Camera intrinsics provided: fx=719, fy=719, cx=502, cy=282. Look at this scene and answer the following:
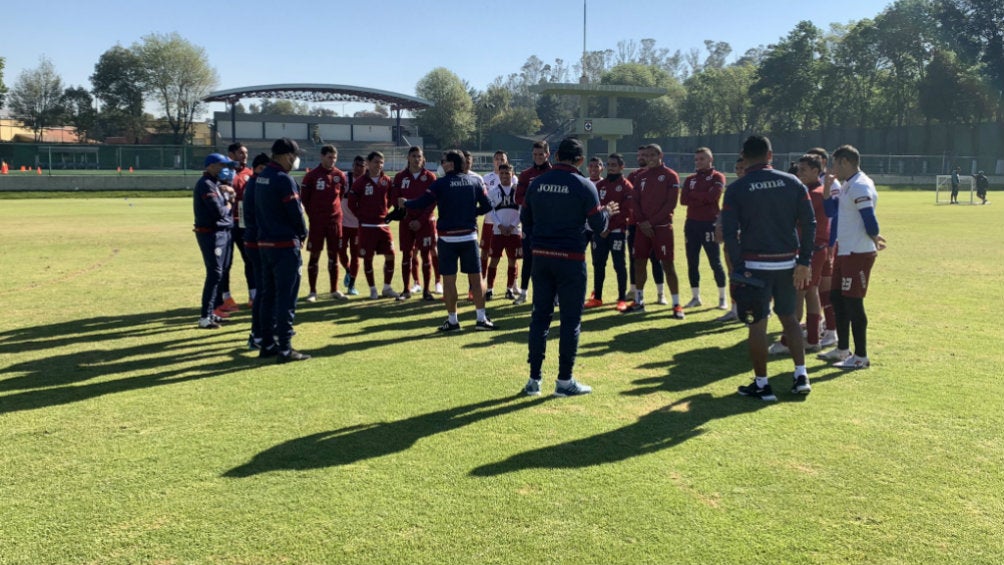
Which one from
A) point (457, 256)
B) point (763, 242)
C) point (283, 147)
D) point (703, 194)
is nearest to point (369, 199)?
point (457, 256)

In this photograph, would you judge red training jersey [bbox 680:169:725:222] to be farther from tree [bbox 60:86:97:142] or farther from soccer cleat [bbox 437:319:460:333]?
tree [bbox 60:86:97:142]

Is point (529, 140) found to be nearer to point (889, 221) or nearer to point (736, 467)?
point (889, 221)

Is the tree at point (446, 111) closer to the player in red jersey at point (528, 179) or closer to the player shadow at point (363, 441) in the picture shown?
the player in red jersey at point (528, 179)

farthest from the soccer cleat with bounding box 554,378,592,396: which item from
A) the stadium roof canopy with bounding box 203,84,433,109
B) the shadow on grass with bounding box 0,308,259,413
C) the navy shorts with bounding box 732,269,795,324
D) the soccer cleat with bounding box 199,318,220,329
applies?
the stadium roof canopy with bounding box 203,84,433,109

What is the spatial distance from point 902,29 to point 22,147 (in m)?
84.7

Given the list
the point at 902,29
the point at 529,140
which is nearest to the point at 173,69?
the point at 529,140

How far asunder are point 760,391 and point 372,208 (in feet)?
23.4

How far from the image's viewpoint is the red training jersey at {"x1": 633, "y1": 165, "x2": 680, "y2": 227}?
10.2 meters

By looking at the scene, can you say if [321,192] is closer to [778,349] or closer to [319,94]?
[778,349]

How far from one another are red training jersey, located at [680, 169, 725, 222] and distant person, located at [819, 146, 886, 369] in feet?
8.37

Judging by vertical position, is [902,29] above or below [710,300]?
above

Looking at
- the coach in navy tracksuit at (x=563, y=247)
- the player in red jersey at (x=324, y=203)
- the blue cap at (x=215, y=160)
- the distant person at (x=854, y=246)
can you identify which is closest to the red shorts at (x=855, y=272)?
the distant person at (x=854, y=246)

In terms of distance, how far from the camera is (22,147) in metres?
50.3

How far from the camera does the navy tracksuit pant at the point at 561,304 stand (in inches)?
248
